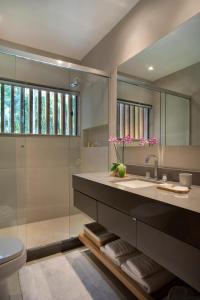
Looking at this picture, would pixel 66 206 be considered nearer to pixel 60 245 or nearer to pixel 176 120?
pixel 60 245

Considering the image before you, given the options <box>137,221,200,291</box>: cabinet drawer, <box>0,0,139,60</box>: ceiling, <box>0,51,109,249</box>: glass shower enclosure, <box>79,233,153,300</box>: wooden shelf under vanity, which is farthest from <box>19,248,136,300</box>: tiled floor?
<box>0,0,139,60</box>: ceiling

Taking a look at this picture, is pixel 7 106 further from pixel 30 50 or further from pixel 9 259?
pixel 9 259

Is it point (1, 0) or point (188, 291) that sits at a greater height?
point (1, 0)

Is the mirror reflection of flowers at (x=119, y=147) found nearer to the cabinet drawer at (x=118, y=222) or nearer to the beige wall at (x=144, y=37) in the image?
the beige wall at (x=144, y=37)

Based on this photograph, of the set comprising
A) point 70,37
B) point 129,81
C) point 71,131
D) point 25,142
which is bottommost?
point 25,142

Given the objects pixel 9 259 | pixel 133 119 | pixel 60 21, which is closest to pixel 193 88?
pixel 133 119

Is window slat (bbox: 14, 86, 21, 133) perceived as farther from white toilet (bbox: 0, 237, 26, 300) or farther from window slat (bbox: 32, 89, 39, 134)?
white toilet (bbox: 0, 237, 26, 300)

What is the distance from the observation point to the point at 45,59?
7.20ft

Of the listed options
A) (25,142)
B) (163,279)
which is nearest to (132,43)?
(25,142)

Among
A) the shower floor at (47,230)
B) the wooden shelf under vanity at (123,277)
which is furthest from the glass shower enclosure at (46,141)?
the wooden shelf under vanity at (123,277)

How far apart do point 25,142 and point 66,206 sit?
113cm

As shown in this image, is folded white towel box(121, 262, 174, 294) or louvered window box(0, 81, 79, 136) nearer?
folded white towel box(121, 262, 174, 294)

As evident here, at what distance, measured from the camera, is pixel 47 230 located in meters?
2.50

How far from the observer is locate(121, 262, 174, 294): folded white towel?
4.16 feet
